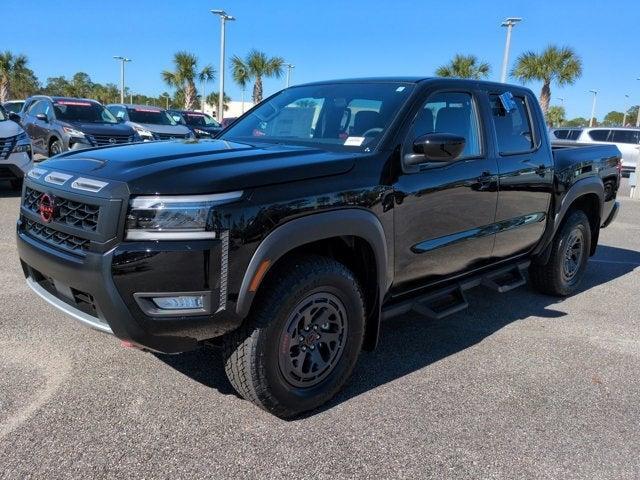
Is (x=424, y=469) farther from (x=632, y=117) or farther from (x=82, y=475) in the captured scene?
(x=632, y=117)

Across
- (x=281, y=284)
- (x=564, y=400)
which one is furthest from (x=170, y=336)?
(x=564, y=400)

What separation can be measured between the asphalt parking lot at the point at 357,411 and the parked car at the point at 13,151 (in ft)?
18.7

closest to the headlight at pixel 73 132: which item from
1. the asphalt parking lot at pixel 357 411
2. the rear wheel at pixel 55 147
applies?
the rear wheel at pixel 55 147

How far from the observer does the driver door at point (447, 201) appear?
3334 mm

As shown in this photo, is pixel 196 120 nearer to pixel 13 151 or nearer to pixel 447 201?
pixel 13 151

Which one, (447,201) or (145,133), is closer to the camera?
(447,201)

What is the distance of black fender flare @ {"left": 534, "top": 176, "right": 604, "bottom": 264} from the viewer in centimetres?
487

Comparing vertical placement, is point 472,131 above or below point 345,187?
above

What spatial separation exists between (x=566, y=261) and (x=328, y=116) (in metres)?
2.99

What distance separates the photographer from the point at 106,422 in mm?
2834

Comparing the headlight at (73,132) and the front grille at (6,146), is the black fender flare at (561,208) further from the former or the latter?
the headlight at (73,132)

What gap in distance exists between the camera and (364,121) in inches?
137

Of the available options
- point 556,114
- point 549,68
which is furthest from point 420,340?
point 556,114

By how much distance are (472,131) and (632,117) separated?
107125mm
